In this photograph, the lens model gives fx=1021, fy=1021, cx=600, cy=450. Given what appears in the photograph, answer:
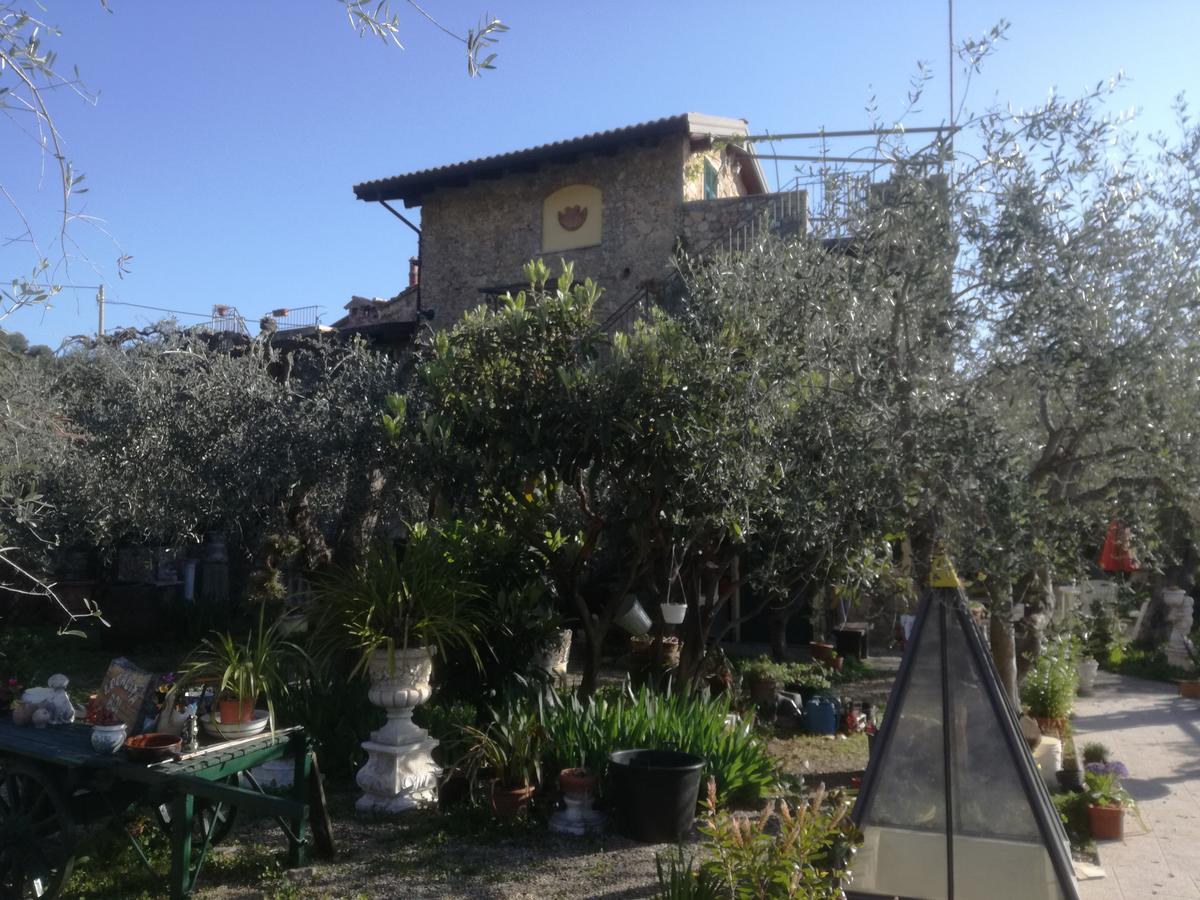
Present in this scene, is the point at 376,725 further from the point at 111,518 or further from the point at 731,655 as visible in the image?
the point at 731,655

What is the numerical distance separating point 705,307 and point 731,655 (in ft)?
24.1

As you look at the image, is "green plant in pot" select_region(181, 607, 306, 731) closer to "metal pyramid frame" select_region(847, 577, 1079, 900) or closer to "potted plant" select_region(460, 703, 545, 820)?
"potted plant" select_region(460, 703, 545, 820)

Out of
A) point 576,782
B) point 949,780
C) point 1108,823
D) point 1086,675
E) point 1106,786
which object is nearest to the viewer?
point 949,780

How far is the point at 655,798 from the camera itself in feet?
20.4

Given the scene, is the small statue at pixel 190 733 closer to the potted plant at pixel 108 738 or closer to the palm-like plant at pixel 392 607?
the potted plant at pixel 108 738

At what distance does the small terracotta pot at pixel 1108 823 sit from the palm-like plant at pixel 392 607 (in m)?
4.36

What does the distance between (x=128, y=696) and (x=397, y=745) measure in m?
2.01

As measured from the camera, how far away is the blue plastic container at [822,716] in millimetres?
9711

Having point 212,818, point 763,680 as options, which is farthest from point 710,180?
point 212,818

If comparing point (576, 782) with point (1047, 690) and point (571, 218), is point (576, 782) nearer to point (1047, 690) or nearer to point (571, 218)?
point (1047, 690)

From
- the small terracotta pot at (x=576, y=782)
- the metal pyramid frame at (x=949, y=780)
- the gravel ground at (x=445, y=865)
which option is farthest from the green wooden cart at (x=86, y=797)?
the metal pyramid frame at (x=949, y=780)

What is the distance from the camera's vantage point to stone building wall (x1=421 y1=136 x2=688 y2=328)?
1609 centimetres

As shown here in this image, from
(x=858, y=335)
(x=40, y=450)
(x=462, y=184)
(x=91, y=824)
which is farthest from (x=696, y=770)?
(x=462, y=184)

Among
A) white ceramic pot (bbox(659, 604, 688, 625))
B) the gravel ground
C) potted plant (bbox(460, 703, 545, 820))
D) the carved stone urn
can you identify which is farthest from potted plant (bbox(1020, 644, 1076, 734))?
the carved stone urn
